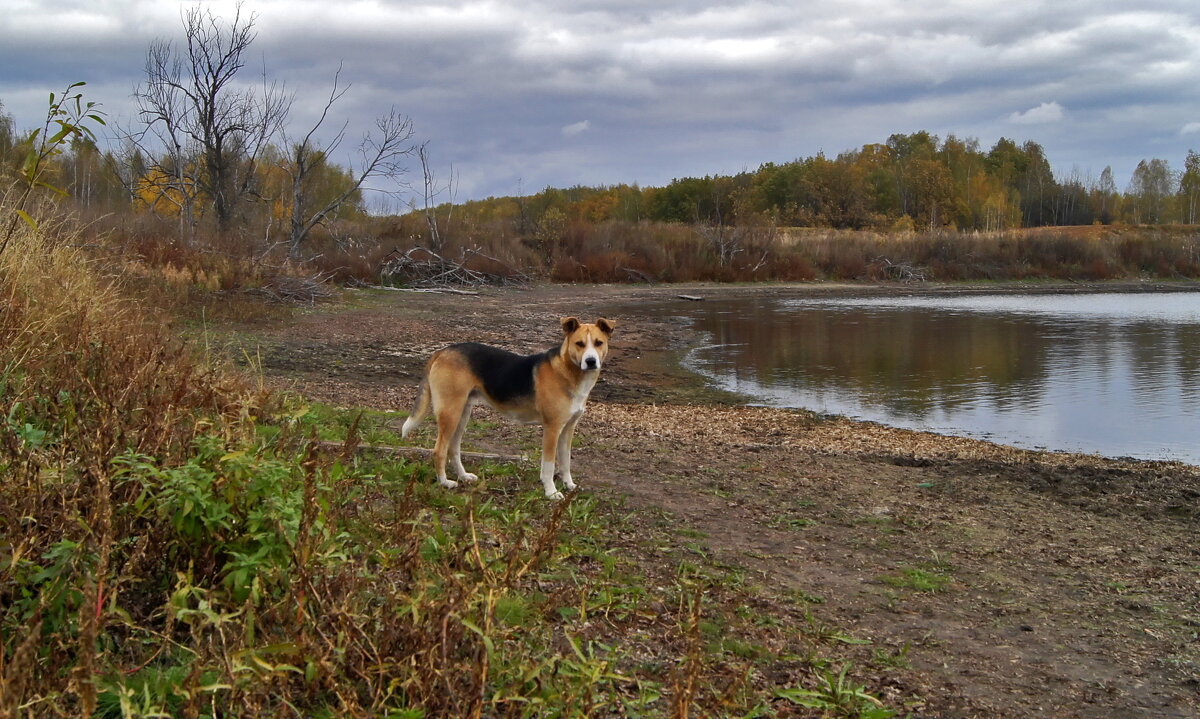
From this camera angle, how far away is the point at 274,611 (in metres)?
3.60

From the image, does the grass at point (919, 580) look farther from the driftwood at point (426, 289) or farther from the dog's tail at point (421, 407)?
the driftwood at point (426, 289)

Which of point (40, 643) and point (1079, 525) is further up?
point (40, 643)

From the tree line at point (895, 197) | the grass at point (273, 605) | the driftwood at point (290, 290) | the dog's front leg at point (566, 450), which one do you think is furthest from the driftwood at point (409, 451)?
the tree line at point (895, 197)

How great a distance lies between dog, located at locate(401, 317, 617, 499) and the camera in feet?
24.5

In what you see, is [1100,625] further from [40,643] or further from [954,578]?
[40,643]

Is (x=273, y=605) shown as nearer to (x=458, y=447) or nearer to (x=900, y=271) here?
(x=458, y=447)

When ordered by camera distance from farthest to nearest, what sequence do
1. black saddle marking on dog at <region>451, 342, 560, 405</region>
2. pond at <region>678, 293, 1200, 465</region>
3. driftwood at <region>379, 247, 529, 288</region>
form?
driftwood at <region>379, 247, 529, 288</region>, pond at <region>678, 293, 1200, 465</region>, black saddle marking on dog at <region>451, 342, 560, 405</region>

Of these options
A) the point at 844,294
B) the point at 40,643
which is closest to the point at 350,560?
the point at 40,643

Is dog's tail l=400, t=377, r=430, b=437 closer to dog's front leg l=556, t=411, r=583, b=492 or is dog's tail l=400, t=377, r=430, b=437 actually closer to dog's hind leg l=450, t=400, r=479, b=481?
dog's hind leg l=450, t=400, r=479, b=481

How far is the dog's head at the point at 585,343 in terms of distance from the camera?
746 cm

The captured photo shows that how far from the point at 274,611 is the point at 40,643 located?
808 mm

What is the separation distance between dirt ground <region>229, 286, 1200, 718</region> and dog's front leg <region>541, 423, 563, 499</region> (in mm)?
460

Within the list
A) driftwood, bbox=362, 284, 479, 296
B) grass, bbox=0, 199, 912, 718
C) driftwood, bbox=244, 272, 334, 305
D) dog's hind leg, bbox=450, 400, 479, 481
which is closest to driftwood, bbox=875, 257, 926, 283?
driftwood, bbox=362, 284, 479, 296

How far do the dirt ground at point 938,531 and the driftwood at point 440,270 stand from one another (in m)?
22.1
